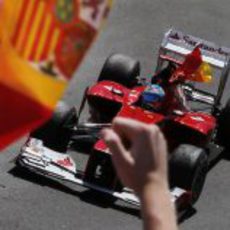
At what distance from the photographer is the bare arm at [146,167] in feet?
7.56

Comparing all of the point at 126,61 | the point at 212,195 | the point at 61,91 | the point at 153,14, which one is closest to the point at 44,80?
the point at 61,91

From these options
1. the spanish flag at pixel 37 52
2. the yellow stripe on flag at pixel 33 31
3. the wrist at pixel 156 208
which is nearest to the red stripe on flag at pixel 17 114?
the spanish flag at pixel 37 52

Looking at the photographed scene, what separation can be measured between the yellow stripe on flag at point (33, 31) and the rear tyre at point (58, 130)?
6.95m

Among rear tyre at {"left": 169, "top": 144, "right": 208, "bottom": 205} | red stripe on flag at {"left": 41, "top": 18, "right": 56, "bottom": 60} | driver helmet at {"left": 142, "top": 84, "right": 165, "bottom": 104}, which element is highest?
red stripe on flag at {"left": 41, "top": 18, "right": 56, "bottom": 60}

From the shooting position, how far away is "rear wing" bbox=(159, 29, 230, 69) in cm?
1012

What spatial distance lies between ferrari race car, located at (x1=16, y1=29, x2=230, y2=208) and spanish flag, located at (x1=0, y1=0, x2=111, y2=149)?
6.18m

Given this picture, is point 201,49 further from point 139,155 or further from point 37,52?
point 139,155

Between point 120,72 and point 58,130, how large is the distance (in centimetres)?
A: 139

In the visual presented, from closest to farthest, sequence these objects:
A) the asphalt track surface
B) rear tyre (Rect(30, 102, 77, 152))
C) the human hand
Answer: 1. the human hand
2. the asphalt track surface
3. rear tyre (Rect(30, 102, 77, 152))

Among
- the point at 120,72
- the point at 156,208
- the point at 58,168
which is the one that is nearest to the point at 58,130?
the point at 58,168

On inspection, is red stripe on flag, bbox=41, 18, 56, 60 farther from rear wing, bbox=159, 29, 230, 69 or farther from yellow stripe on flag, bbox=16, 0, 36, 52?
rear wing, bbox=159, 29, 230, 69

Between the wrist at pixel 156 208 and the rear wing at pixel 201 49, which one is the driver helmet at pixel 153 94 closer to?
the rear wing at pixel 201 49

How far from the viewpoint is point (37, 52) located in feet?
8.17

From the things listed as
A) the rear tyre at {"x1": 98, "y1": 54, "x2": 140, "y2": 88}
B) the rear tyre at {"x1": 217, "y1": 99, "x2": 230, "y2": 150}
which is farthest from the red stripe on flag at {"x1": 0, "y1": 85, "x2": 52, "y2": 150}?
the rear tyre at {"x1": 98, "y1": 54, "x2": 140, "y2": 88}
